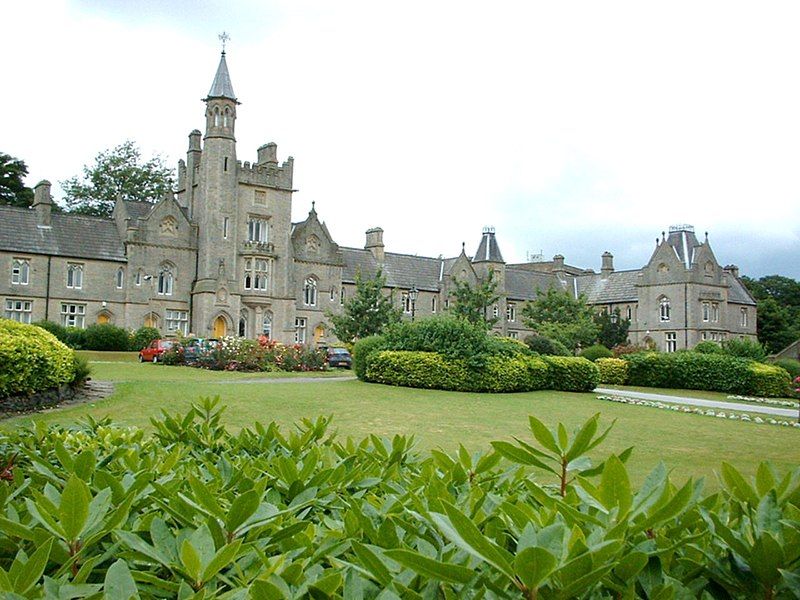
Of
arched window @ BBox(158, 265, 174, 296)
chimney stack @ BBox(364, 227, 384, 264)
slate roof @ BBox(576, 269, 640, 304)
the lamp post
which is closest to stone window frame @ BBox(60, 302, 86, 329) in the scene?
arched window @ BBox(158, 265, 174, 296)

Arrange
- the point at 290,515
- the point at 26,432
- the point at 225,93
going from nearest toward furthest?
the point at 290,515 < the point at 26,432 < the point at 225,93

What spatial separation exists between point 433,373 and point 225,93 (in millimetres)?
36811

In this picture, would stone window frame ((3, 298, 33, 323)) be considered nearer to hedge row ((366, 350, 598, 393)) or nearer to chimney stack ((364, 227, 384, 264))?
chimney stack ((364, 227, 384, 264))

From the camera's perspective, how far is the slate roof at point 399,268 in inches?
2581

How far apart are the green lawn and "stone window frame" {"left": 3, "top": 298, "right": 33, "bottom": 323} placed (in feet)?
100

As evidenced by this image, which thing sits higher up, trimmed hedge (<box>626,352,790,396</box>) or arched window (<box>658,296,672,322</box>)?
arched window (<box>658,296,672,322</box>)

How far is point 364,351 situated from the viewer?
2778cm

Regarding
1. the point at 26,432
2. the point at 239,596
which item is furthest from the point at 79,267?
the point at 239,596

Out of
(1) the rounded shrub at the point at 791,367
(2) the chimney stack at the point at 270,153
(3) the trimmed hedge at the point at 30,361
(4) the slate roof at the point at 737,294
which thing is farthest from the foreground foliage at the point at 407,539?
(4) the slate roof at the point at 737,294

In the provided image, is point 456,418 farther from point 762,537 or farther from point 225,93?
point 225,93

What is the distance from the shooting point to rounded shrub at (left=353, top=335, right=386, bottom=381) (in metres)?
27.4

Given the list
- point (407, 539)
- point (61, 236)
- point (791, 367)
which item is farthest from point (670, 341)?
point (407, 539)

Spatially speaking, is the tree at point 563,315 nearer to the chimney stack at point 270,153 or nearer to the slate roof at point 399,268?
the slate roof at point 399,268

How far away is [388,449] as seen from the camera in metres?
3.51
